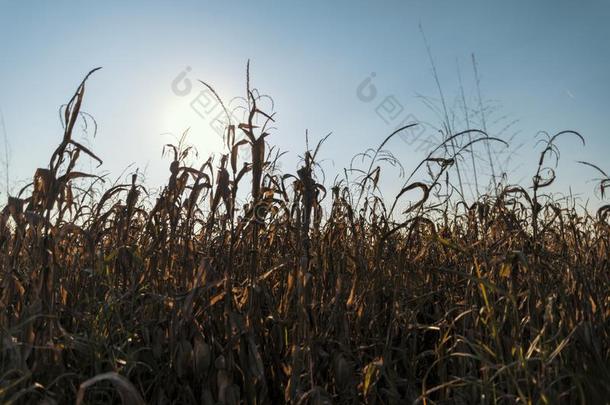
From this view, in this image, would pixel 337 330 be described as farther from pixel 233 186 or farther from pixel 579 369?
pixel 579 369

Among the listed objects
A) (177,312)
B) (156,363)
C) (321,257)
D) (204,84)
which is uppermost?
(204,84)

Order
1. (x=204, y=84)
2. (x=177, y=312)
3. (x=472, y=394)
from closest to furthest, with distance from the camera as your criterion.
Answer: (x=472, y=394)
(x=177, y=312)
(x=204, y=84)

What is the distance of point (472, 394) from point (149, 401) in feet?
2.99

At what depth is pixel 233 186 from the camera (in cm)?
154

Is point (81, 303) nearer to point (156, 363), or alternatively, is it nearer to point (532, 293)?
point (156, 363)

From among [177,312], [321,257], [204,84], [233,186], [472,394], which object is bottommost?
[472,394]

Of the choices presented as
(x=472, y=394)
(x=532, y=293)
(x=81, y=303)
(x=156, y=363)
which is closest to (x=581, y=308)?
(x=532, y=293)

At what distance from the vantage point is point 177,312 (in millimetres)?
1419

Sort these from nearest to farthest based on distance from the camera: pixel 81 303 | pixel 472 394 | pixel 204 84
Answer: pixel 472 394 < pixel 204 84 < pixel 81 303

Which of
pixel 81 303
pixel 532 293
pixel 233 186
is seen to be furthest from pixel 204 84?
pixel 532 293

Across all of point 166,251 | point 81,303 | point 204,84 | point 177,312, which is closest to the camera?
point 177,312

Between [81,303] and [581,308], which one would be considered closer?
[581,308]

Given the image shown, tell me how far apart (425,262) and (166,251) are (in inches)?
43.1

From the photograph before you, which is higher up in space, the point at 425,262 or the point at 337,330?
the point at 425,262
